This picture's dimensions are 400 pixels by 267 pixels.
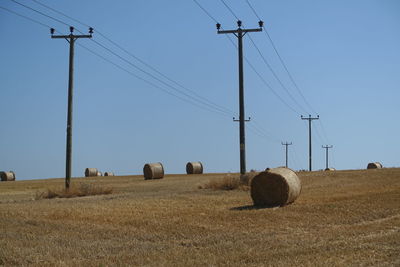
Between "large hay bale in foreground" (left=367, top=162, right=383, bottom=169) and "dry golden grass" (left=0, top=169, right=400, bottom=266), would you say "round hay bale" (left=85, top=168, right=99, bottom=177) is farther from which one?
"dry golden grass" (left=0, top=169, right=400, bottom=266)

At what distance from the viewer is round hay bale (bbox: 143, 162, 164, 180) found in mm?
41844

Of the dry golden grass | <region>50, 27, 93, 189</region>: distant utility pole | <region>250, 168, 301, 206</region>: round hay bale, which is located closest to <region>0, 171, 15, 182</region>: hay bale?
<region>50, 27, 93, 189</region>: distant utility pole

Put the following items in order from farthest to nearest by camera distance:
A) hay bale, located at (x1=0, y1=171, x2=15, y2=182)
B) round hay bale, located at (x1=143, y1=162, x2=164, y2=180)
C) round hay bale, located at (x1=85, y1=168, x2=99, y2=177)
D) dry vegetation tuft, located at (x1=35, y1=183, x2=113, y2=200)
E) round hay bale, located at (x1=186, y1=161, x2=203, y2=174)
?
round hay bale, located at (x1=85, y1=168, x2=99, y2=177), hay bale, located at (x1=0, y1=171, x2=15, y2=182), round hay bale, located at (x1=186, y1=161, x2=203, y2=174), round hay bale, located at (x1=143, y1=162, x2=164, y2=180), dry vegetation tuft, located at (x1=35, y1=183, x2=113, y2=200)

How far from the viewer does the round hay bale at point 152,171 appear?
41.8 m

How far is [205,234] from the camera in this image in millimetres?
11750

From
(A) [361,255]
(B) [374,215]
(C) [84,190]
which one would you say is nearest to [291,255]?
Answer: (A) [361,255]

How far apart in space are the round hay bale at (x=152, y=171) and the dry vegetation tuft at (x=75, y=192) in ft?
54.6

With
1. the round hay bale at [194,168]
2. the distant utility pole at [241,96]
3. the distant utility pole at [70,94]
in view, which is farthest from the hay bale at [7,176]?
the distant utility pole at [241,96]

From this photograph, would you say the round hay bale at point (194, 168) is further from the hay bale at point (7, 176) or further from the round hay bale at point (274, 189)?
the round hay bale at point (274, 189)

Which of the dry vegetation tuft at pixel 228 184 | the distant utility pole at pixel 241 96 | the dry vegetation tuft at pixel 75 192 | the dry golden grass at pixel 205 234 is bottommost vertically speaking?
the dry golden grass at pixel 205 234

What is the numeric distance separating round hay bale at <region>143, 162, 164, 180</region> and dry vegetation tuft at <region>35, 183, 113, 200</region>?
16.6m

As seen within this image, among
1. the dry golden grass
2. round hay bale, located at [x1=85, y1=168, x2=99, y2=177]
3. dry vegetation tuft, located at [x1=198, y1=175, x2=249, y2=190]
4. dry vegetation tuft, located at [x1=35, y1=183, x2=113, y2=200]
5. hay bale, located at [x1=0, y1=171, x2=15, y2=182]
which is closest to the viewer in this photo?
the dry golden grass

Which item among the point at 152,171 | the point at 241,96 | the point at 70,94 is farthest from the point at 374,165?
the point at 70,94

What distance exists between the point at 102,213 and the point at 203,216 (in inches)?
117
